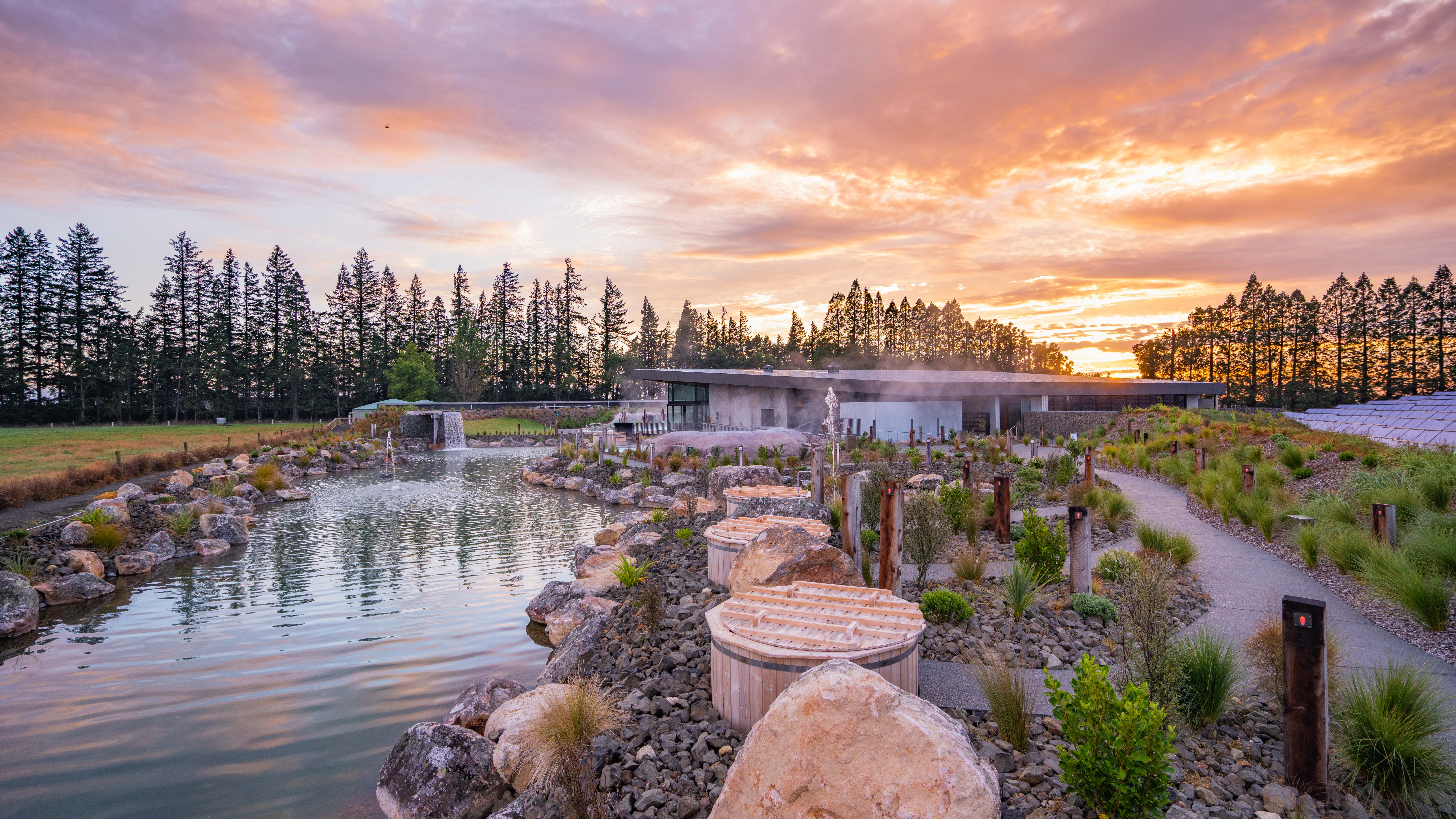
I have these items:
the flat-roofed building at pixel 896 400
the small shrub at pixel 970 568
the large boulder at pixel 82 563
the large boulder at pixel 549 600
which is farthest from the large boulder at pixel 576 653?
the flat-roofed building at pixel 896 400

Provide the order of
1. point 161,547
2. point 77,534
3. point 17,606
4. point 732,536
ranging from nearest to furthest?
point 732,536 < point 17,606 < point 77,534 < point 161,547

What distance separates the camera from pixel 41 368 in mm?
49781

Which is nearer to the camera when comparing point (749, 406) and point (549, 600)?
point (549, 600)

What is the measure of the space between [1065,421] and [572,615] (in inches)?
1269

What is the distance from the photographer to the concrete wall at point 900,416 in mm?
31766

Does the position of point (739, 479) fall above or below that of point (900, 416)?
below

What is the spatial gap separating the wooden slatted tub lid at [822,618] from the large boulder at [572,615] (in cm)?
291

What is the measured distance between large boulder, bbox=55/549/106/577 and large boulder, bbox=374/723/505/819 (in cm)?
913

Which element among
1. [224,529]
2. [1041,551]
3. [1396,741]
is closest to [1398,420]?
[1041,551]

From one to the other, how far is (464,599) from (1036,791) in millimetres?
8400

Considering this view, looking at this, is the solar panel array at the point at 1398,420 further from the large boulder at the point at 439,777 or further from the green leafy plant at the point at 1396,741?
the large boulder at the point at 439,777

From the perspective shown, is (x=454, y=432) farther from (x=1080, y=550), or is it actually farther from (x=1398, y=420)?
(x=1398, y=420)

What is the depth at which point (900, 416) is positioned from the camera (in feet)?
106

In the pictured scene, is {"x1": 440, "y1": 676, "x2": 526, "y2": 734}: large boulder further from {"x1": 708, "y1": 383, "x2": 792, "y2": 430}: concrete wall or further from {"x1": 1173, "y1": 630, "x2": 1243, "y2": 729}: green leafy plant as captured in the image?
{"x1": 708, "y1": 383, "x2": 792, "y2": 430}: concrete wall
